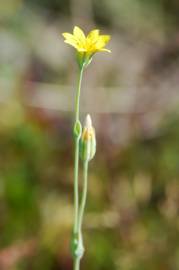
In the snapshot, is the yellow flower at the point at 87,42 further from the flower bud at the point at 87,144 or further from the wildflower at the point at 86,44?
the flower bud at the point at 87,144

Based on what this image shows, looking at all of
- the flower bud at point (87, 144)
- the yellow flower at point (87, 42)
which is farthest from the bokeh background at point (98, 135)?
the yellow flower at point (87, 42)

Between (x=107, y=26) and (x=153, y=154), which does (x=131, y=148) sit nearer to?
(x=153, y=154)

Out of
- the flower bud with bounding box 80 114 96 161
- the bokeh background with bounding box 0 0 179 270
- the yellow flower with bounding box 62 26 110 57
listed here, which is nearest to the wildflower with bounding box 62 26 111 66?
the yellow flower with bounding box 62 26 110 57

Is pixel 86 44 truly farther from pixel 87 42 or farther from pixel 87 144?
pixel 87 144

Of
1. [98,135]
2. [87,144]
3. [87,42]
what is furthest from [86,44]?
[98,135]

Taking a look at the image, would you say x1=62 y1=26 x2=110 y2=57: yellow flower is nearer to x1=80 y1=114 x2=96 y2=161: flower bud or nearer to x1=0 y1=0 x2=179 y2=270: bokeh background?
x1=80 y1=114 x2=96 y2=161: flower bud

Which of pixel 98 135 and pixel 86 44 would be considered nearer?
pixel 86 44

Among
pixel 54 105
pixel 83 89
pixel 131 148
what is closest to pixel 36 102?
pixel 54 105
